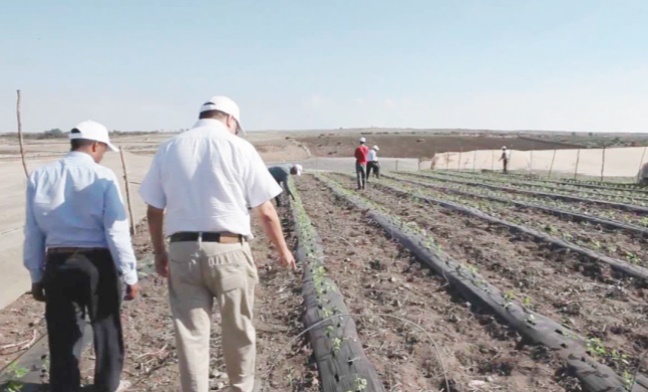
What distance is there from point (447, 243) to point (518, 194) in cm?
842

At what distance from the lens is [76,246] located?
3227 millimetres

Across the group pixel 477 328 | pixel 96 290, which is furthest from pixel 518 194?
pixel 96 290

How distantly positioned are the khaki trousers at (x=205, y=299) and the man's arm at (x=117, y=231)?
1.57 ft

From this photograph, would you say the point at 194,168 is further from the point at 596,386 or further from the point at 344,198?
the point at 344,198

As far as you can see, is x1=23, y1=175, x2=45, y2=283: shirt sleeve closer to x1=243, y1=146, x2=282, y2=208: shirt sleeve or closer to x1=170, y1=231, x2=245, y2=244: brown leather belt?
x1=170, y1=231, x2=245, y2=244: brown leather belt

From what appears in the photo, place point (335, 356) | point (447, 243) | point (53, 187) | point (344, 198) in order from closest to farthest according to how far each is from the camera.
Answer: point (53, 187)
point (335, 356)
point (447, 243)
point (344, 198)

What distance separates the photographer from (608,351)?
409 centimetres

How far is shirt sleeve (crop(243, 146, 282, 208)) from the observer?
9.46 ft

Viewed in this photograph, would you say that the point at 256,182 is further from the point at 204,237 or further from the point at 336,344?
the point at 336,344

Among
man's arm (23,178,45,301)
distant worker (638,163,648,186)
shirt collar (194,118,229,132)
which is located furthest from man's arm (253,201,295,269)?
distant worker (638,163,648,186)

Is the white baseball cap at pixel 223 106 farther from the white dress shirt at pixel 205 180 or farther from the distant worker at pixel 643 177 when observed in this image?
the distant worker at pixel 643 177

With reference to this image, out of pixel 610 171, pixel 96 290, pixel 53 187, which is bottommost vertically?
pixel 610 171

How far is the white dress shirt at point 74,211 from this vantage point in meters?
3.17

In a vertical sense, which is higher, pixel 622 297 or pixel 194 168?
pixel 194 168
